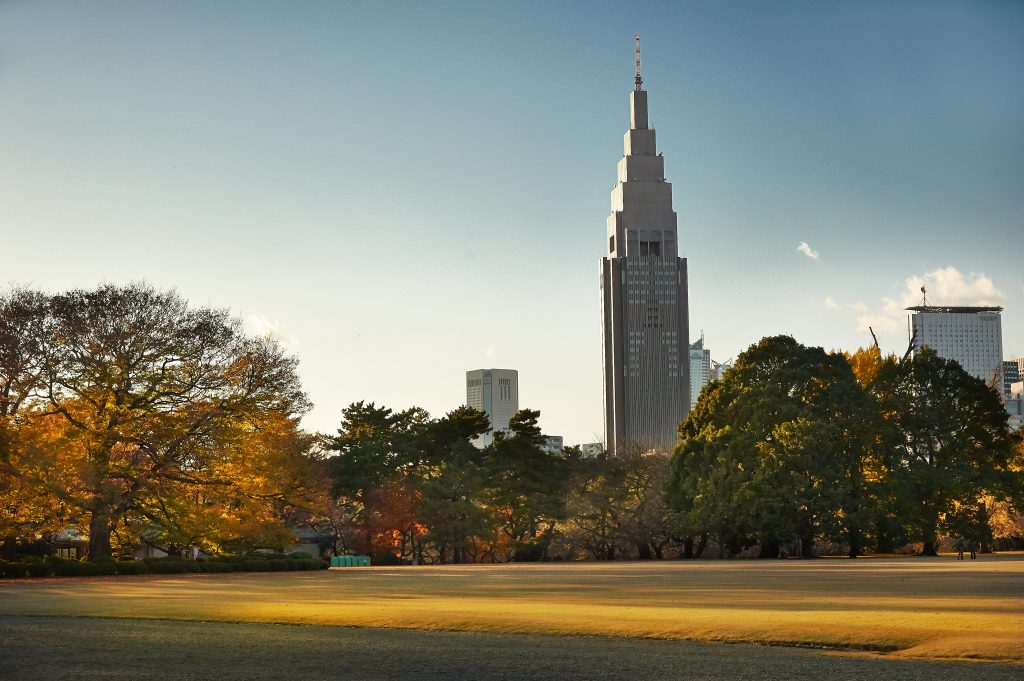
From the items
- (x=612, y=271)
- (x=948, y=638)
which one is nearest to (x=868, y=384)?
(x=948, y=638)

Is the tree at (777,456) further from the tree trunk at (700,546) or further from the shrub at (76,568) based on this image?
the shrub at (76,568)

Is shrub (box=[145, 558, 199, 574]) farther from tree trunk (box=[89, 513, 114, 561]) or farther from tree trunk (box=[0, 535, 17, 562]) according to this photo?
tree trunk (box=[0, 535, 17, 562])

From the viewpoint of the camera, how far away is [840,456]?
6159cm

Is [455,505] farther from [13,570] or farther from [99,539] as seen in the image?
[13,570]

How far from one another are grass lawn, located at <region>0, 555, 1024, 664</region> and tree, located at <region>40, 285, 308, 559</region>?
9813 millimetres

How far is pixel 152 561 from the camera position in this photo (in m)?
48.6

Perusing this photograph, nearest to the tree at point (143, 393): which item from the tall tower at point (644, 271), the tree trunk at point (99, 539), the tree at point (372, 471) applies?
the tree trunk at point (99, 539)

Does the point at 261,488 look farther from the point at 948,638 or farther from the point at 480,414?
the point at 948,638

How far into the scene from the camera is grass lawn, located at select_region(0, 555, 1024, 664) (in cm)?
1697

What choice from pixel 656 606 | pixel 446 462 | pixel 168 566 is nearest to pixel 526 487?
pixel 446 462

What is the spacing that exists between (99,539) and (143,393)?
6428 mm

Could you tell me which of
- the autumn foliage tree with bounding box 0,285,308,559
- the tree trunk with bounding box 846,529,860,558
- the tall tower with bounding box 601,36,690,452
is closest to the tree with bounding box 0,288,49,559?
the autumn foliage tree with bounding box 0,285,308,559

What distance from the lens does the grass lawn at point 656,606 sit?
17.0 m

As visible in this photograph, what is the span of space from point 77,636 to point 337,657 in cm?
565
